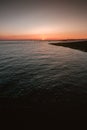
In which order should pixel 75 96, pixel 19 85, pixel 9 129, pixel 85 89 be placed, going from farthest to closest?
1. pixel 19 85
2. pixel 85 89
3. pixel 75 96
4. pixel 9 129

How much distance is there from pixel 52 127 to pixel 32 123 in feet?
3.34

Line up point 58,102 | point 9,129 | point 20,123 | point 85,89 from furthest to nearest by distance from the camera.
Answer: point 85,89 → point 58,102 → point 20,123 → point 9,129

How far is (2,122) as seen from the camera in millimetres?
5594

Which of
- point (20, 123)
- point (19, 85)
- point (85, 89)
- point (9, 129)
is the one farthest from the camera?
point (19, 85)

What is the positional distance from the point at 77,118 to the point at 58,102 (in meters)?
1.74

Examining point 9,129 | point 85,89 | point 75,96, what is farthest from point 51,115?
point 85,89

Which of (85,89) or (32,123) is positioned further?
(85,89)

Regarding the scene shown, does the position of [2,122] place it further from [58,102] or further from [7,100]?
[58,102]

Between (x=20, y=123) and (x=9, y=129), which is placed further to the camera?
(x=20, y=123)

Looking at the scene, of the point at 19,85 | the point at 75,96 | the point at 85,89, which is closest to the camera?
the point at 75,96

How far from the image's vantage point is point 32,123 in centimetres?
551

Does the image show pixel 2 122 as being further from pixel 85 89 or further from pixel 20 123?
pixel 85 89

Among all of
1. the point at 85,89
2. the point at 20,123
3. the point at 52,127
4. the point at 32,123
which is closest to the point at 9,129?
the point at 20,123

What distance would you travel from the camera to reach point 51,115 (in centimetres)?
610
